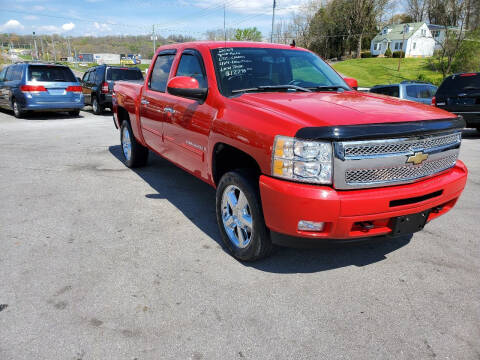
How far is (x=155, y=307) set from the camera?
2668 millimetres

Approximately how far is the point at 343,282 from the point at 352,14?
78870 millimetres

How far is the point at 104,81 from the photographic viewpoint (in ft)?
45.9

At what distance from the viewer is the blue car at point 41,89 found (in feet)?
39.6

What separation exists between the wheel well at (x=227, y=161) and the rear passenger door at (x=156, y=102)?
53.2 inches

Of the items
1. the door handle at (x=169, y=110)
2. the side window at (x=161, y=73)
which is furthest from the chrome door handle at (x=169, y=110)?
the side window at (x=161, y=73)

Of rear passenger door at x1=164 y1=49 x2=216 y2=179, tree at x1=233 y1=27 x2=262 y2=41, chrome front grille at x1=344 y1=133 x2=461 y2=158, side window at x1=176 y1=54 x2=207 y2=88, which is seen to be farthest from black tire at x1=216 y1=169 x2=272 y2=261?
tree at x1=233 y1=27 x2=262 y2=41

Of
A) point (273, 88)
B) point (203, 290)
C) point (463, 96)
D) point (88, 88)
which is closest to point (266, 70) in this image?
point (273, 88)

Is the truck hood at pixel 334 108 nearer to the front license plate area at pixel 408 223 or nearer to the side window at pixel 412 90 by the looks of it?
the front license plate area at pixel 408 223

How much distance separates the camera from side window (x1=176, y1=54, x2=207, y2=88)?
151 inches

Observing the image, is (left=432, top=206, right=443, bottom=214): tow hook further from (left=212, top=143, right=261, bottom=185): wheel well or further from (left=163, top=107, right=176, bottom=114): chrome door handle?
(left=163, top=107, right=176, bottom=114): chrome door handle

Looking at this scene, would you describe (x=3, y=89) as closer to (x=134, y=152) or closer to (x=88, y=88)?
(x=88, y=88)

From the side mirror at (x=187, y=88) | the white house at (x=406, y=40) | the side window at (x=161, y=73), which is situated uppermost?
the white house at (x=406, y=40)

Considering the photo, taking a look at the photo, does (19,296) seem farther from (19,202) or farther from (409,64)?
(409,64)

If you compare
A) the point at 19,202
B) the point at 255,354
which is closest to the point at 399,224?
the point at 255,354
